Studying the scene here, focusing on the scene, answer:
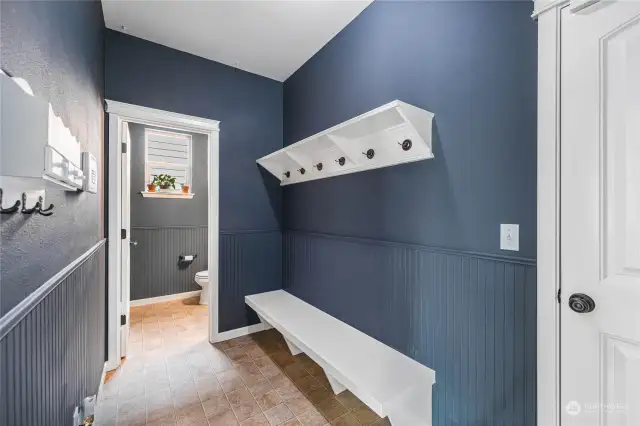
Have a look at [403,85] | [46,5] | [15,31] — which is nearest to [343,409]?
[403,85]

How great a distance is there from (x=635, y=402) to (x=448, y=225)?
85cm

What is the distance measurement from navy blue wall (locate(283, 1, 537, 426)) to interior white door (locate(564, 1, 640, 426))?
4.6 inches

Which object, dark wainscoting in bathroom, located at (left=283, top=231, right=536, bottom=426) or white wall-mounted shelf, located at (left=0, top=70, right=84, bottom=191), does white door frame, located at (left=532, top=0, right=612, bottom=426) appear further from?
white wall-mounted shelf, located at (left=0, top=70, right=84, bottom=191)

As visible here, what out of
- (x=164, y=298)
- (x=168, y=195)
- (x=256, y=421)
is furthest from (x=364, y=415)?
(x=168, y=195)

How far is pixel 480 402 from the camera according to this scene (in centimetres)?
132

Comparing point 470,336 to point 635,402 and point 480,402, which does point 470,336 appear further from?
point 635,402

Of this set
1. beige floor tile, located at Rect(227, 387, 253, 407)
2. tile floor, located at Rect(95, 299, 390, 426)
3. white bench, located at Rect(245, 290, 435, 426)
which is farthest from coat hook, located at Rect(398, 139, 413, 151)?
beige floor tile, located at Rect(227, 387, 253, 407)

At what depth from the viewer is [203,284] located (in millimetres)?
3607

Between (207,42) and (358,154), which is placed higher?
(207,42)

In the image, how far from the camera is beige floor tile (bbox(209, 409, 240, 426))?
1631 mm

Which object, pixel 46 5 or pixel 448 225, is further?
pixel 448 225

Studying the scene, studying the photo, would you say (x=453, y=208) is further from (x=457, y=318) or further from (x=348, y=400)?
(x=348, y=400)

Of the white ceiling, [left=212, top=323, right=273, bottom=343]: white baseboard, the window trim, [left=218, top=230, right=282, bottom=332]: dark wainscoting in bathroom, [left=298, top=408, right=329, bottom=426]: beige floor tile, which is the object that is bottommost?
[left=298, top=408, right=329, bottom=426]: beige floor tile

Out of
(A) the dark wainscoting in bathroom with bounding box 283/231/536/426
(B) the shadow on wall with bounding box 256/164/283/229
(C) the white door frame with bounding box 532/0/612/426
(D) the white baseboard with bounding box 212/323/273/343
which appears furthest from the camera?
(B) the shadow on wall with bounding box 256/164/283/229
